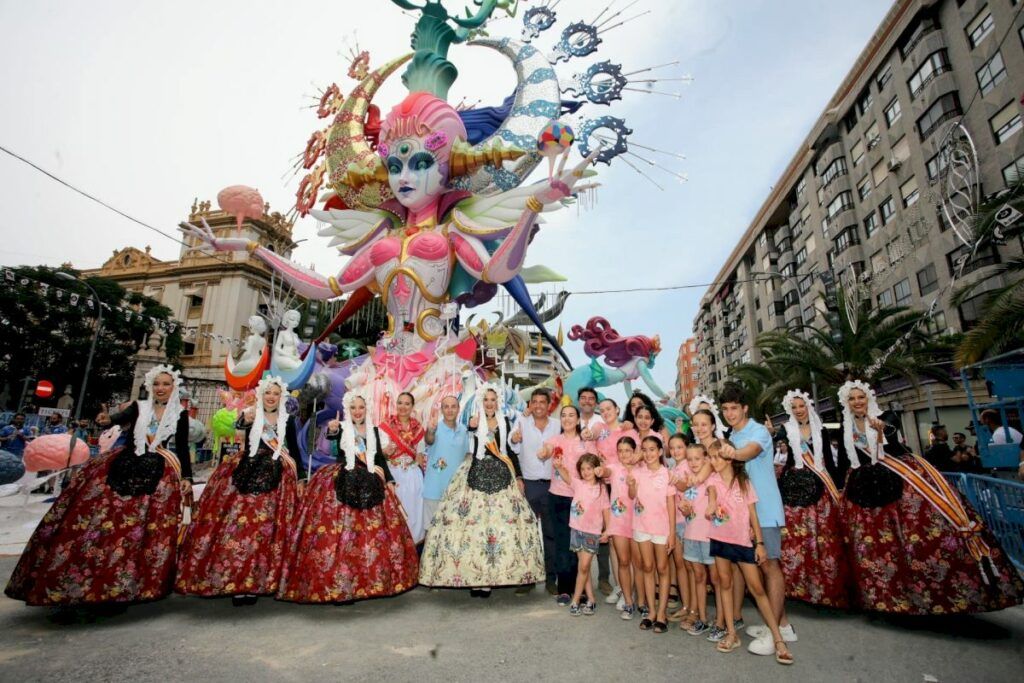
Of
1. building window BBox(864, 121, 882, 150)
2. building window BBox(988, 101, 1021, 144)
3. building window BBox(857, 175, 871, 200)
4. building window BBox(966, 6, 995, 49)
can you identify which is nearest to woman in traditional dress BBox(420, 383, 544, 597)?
building window BBox(988, 101, 1021, 144)

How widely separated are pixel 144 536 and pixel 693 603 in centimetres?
406

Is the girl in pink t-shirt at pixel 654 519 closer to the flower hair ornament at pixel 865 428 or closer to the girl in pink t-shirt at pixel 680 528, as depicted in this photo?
the girl in pink t-shirt at pixel 680 528

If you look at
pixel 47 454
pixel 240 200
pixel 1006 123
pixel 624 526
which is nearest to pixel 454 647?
pixel 624 526

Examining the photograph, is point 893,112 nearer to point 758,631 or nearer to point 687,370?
point 758,631

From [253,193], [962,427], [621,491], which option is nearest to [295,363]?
[253,193]

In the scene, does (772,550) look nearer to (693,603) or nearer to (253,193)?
(693,603)

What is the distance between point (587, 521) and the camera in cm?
443

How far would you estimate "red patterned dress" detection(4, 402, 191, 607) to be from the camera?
3.82 meters

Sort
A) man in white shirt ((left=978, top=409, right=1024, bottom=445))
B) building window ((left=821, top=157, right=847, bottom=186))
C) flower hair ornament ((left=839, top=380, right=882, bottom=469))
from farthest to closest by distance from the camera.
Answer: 1. building window ((left=821, top=157, right=847, bottom=186))
2. man in white shirt ((left=978, top=409, right=1024, bottom=445))
3. flower hair ornament ((left=839, top=380, right=882, bottom=469))

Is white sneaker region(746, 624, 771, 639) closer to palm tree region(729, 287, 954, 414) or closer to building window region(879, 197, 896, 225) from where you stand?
palm tree region(729, 287, 954, 414)

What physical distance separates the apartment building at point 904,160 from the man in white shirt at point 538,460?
1214cm

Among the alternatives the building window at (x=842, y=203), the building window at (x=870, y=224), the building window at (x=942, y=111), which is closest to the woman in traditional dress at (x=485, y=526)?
the building window at (x=942, y=111)

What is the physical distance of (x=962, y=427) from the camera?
21281mm

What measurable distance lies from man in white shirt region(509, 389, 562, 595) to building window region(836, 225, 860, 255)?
33159 mm
